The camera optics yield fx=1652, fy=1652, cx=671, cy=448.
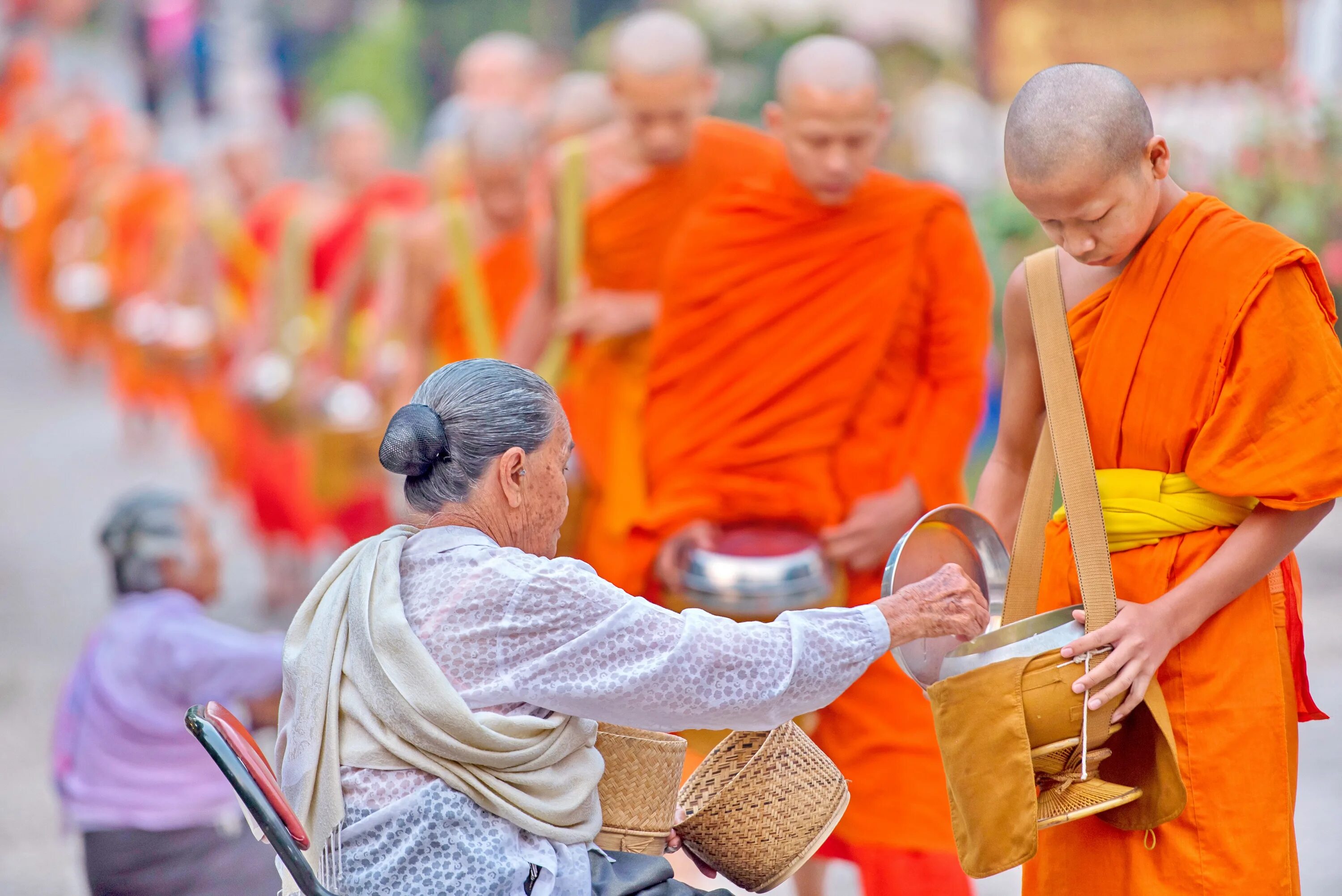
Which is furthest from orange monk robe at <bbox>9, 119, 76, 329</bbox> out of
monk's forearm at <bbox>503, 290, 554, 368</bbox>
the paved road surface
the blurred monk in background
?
monk's forearm at <bbox>503, 290, 554, 368</bbox>

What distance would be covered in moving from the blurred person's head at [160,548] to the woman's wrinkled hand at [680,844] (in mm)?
1496

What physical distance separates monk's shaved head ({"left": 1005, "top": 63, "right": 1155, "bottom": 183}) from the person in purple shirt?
181 centimetres

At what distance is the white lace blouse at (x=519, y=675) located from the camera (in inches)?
79.2

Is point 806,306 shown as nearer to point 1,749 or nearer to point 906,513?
point 906,513

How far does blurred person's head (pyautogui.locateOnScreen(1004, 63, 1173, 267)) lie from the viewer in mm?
2133

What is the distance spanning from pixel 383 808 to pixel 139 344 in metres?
8.45

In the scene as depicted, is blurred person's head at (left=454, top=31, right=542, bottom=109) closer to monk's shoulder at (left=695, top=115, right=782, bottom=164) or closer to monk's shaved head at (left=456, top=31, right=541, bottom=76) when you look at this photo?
monk's shaved head at (left=456, top=31, right=541, bottom=76)

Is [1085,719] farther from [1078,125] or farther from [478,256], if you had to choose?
[478,256]

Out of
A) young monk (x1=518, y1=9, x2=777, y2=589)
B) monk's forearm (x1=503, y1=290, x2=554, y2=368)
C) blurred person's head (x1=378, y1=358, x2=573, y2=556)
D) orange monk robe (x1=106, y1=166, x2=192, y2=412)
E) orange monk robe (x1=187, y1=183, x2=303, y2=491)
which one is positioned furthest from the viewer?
orange monk robe (x1=106, y1=166, x2=192, y2=412)

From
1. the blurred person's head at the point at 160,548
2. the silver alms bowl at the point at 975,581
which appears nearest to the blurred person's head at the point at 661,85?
the blurred person's head at the point at 160,548

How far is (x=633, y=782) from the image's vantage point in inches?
87.5

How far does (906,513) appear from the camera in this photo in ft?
11.5

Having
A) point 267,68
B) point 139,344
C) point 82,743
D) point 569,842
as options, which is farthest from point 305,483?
point 267,68

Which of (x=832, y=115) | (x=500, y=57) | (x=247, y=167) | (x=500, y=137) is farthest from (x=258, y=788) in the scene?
(x=247, y=167)
